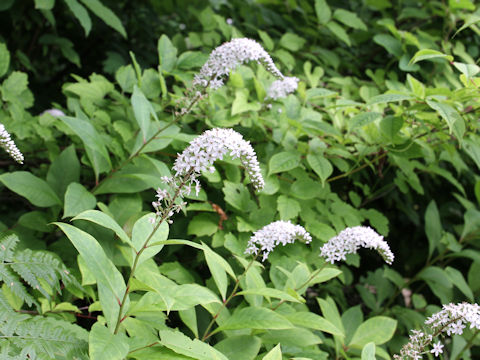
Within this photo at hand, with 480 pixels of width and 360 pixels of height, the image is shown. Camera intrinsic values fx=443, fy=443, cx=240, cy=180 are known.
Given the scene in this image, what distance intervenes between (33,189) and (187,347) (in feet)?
3.51

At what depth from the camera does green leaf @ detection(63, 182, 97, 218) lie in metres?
1.77

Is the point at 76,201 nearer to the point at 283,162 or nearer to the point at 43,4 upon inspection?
the point at 283,162

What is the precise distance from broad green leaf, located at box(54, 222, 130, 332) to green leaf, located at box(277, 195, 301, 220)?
86cm

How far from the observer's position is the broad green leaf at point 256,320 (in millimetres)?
1496

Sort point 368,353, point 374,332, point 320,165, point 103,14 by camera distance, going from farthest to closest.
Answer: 1. point 103,14
2. point 320,165
3. point 374,332
4. point 368,353

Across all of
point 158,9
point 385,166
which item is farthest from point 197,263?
point 158,9

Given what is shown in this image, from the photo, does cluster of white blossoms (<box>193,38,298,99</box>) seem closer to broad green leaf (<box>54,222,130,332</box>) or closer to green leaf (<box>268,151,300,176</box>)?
green leaf (<box>268,151,300,176</box>)

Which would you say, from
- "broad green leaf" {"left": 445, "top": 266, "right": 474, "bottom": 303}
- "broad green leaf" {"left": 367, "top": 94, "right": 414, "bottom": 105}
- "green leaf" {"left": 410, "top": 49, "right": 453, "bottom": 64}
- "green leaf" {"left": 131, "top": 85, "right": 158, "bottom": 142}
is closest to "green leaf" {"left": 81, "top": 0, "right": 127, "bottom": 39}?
"green leaf" {"left": 131, "top": 85, "right": 158, "bottom": 142}

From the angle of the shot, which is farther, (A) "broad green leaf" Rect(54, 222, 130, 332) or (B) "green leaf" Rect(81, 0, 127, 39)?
(B) "green leaf" Rect(81, 0, 127, 39)

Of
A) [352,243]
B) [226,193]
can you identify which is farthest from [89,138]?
[352,243]

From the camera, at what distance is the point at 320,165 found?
2180 mm

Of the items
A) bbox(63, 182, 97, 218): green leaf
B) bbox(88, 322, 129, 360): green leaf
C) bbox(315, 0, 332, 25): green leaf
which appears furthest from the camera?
bbox(315, 0, 332, 25): green leaf

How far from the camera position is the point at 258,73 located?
8.86 feet

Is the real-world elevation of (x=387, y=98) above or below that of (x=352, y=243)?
above
